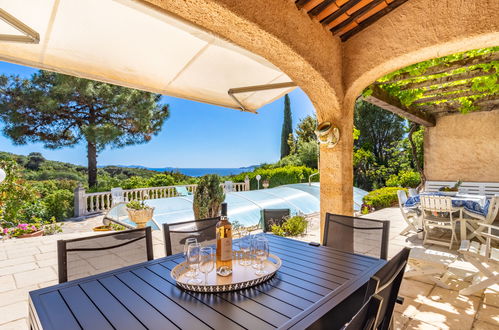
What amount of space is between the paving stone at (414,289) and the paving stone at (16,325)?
330 centimetres

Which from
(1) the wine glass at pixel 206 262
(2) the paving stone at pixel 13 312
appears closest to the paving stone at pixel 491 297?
(1) the wine glass at pixel 206 262

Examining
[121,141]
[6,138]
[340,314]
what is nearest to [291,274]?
[340,314]

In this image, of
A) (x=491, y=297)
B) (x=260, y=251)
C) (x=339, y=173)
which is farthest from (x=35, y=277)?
(x=491, y=297)

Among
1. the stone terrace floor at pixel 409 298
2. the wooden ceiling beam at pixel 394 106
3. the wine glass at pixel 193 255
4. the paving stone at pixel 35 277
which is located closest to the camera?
the wine glass at pixel 193 255

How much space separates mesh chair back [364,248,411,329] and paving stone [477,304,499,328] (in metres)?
1.76

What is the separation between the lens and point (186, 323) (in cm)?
102

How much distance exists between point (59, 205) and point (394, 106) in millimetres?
9395

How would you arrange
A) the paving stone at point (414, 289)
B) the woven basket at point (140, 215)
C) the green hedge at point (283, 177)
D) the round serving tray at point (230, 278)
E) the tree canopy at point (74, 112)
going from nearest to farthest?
the round serving tray at point (230, 278)
the paving stone at point (414, 289)
the woven basket at point (140, 215)
the tree canopy at point (74, 112)
the green hedge at point (283, 177)

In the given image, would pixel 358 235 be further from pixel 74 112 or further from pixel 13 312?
pixel 74 112

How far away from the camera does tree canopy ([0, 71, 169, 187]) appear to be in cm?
Answer: 1062

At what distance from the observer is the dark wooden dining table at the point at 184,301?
3.36ft

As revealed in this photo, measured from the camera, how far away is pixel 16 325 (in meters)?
2.08

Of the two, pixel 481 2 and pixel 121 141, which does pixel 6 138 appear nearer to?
pixel 121 141

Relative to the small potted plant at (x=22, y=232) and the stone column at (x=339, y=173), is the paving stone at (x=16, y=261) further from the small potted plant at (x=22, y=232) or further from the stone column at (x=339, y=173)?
the stone column at (x=339, y=173)
